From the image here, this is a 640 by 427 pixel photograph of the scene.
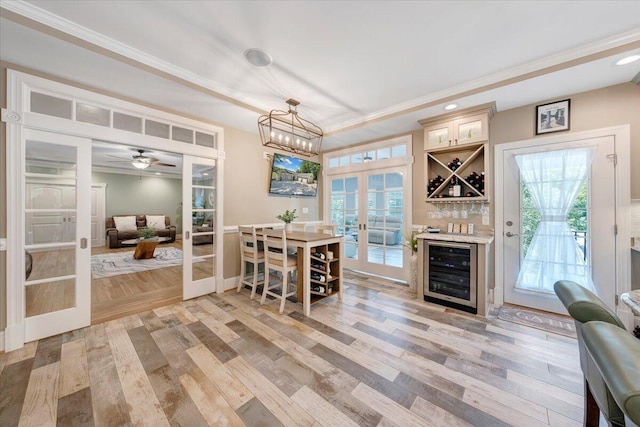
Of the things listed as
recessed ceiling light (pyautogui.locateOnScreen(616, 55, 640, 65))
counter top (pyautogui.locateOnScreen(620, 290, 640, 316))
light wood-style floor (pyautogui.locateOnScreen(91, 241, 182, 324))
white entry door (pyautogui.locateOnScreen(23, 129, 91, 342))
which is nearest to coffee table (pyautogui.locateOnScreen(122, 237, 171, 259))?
light wood-style floor (pyautogui.locateOnScreen(91, 241, 182, 324))

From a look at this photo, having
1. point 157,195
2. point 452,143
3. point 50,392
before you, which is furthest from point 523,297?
point 157,195

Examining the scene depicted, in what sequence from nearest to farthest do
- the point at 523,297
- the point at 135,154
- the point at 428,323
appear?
the point at 428,323, the point at 523,297, the point at 135,154

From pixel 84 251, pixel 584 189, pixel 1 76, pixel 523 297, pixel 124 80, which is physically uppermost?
pixel 124 80

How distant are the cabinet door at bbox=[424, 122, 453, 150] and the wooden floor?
231 centimetres

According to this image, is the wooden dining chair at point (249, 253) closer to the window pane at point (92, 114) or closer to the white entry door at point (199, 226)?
the white entry door at point (199, 226)

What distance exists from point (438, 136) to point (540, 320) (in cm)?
259

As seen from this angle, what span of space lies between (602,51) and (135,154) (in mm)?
8305

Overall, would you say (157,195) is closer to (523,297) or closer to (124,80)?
(124,80)

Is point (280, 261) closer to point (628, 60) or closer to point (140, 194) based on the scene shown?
point (628, 60)

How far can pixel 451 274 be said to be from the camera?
306cm

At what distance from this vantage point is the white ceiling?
1.77 meters

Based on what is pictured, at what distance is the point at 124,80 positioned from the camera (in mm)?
2449

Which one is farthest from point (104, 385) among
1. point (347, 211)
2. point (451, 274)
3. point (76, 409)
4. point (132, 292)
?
point (347, 211)

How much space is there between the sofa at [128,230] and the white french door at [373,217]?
624cm
